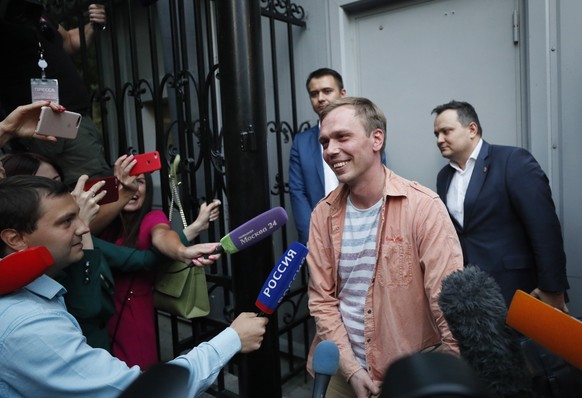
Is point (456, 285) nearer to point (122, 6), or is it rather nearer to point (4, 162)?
point (4, 162)

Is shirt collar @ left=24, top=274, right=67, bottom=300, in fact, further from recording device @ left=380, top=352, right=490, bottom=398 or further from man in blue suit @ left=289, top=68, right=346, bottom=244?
man in blue suit @ left=289, top=68, right=346, bottom=244

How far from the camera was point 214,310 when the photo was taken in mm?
4289

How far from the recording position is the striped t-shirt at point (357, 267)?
6.45 ft

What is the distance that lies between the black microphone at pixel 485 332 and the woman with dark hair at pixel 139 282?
160cm

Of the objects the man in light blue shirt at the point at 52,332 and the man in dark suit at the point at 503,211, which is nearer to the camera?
the man in light blue shirt at the point at 52,332

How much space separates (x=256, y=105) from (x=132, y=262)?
109 centimetres

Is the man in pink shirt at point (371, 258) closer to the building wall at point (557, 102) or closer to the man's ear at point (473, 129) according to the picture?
the man's ear at point (473, 129)

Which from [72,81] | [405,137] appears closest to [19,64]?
[72,81]

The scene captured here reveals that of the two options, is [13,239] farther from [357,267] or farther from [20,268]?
[357,267]

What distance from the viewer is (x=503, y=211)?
2697mm

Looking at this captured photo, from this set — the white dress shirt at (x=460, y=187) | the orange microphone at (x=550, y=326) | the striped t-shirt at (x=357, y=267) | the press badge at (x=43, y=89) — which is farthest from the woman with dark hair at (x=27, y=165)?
the white dress shirt at (x=460, y=187)

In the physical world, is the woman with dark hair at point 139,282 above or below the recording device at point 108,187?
below

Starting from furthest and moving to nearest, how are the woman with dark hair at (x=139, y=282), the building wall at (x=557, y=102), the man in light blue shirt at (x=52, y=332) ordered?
the building wall at (x=557, y=102) < the woman with dark hair at (x=139, y=282) < the man in light blue shirt at (x=52, y=332)

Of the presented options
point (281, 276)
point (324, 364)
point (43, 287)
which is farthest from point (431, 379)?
point (43, 287)
